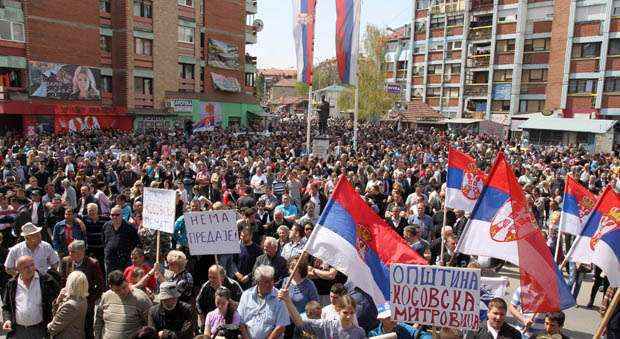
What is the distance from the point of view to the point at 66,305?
4.94m

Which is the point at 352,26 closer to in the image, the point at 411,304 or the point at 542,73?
the point at 411,304

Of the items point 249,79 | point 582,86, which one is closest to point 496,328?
point 582,86

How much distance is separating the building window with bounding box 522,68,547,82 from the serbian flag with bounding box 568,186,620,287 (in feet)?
152

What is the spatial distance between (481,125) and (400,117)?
8706mm

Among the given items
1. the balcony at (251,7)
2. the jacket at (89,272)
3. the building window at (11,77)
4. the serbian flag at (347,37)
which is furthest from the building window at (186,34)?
the jacket at (89,272)

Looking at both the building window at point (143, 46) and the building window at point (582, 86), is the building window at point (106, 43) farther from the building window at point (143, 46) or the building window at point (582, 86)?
the building window at point (582, 86)

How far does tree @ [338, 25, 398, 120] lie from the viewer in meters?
59.0

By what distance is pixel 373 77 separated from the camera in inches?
2312

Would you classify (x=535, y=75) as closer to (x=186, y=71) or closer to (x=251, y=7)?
(x=251, y=7)

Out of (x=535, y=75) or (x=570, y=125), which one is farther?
(x=535, y=75)

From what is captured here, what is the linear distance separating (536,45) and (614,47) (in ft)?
28.8

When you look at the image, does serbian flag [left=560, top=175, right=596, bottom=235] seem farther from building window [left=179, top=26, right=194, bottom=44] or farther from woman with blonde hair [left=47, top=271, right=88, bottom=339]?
building window [left=179, top=26, right=194, bottom=44]

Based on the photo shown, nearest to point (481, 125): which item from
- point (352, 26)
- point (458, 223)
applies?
point (352, 26)

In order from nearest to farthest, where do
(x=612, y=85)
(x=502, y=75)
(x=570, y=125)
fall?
(x=570, y=125)
(x=612, y=85)
(x=502, y=75)
